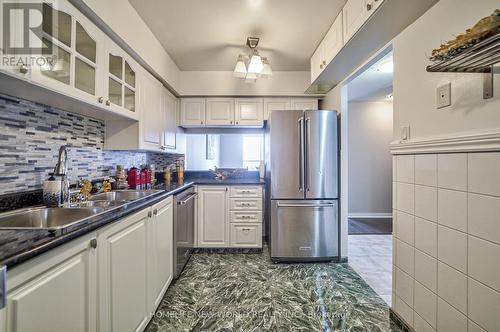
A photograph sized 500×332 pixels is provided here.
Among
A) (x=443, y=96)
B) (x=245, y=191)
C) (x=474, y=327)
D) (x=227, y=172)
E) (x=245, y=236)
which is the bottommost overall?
(x=245, y=236)

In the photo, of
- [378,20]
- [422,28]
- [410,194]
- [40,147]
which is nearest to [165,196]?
[40,147]

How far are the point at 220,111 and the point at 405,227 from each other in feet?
8.35

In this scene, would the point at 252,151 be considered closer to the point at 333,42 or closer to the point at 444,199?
the point at 333,42

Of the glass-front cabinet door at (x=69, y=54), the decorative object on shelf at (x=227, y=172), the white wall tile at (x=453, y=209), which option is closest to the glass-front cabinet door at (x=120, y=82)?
the glass-front cabinet door at (x=69, y=54)

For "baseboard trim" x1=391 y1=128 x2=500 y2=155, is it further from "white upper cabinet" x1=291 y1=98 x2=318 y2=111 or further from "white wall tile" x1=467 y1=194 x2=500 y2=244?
"white upper cabinet" x1=291 y1=98 x2=318 y2=111

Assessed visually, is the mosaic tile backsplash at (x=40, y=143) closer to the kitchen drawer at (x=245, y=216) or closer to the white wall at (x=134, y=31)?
the white wall at (x=134, y=31)

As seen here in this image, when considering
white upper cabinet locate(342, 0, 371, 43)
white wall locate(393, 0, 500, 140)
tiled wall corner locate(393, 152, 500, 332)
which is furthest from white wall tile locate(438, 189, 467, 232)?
white upper cabinet locate(342, 0, 371, 43)

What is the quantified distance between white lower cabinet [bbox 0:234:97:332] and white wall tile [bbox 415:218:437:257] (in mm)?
1774

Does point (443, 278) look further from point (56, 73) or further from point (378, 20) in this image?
point (56, 73)

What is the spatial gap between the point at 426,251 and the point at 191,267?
212 cm

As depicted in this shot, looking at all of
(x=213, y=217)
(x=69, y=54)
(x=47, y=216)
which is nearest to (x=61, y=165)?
(x=47, y=216)

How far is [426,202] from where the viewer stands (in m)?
1.33

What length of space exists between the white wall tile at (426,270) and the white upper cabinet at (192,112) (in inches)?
110

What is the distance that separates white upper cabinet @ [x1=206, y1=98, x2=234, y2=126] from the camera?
3172mm
